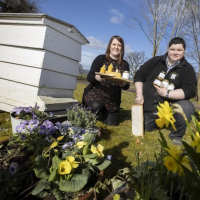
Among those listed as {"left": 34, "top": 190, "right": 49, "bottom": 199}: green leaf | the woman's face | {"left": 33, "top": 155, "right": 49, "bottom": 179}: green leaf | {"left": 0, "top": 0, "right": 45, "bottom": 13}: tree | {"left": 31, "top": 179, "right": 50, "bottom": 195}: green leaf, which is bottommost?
{"left": 34, "top": 190, "right": 49, "bottom": 199}: green leaf

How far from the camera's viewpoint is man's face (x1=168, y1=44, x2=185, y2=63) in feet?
8.53

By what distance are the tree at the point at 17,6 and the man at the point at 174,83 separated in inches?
299

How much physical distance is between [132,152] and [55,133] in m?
1.14

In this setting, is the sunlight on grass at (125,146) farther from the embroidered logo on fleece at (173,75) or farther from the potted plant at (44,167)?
the embroidered logo on fleece at (173,75)

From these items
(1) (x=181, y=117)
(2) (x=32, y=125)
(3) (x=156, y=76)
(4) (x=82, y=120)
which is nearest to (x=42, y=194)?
(2) (x=32, y=125)

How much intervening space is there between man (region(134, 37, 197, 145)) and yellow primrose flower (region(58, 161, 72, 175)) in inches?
80.0

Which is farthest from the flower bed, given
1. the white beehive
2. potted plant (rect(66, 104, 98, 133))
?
the white beehive

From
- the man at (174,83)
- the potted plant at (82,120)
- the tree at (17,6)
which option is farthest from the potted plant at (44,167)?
the tree at (17,6)

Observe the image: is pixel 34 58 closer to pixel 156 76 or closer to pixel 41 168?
pixel 41 168

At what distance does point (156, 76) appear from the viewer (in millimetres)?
2965

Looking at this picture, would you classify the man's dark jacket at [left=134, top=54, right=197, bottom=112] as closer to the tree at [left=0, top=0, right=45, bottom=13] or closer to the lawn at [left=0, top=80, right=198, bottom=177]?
the lawn at [left=0, top=80, right=198, bottom=177]

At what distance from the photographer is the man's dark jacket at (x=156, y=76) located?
105 inches

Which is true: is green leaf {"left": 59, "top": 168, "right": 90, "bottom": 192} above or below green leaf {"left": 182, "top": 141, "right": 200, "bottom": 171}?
below

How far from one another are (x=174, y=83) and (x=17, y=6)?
8276 millimetres
